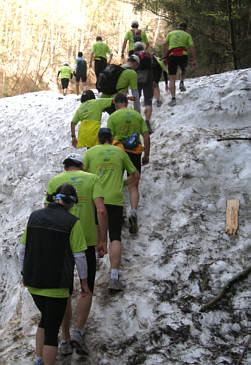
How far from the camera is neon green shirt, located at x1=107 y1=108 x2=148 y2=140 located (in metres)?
6.09

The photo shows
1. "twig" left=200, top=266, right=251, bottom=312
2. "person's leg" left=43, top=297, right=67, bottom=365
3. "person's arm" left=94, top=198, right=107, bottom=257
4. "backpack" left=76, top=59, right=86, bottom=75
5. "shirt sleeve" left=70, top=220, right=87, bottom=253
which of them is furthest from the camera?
"backpack" left=76, top=59, right=86, bottom=75

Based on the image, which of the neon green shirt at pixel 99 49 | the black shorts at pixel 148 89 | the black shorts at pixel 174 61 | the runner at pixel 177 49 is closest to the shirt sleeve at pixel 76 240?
the black shorts at pixel 148 89

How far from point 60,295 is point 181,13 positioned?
12260 mm

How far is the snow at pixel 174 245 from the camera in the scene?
4152 millimetres

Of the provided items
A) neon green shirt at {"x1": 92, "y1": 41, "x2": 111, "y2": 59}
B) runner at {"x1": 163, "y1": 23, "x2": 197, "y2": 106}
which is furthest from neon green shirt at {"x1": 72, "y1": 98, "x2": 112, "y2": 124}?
neon green shirt at {"x1": 92, "y1": 41, "x2": 111, "y2": 59}

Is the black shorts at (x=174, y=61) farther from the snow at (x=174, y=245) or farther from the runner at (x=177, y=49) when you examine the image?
the snow at (x=174, y=245)

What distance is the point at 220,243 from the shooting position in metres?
5.50

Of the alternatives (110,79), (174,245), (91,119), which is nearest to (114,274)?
(174,245)

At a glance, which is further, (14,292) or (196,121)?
(196,121)

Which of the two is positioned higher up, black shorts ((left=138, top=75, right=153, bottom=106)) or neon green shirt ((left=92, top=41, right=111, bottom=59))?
neon green shirt ((left=92, top=41, right=111, bottom=59))

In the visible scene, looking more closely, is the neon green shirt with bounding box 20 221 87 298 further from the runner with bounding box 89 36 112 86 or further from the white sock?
the runner with bounding box 89 36 112 86

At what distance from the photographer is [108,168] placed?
5031 mm

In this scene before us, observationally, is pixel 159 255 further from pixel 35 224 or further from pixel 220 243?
pixel 35 224

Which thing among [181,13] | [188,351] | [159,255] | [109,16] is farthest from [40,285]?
[109,16]
